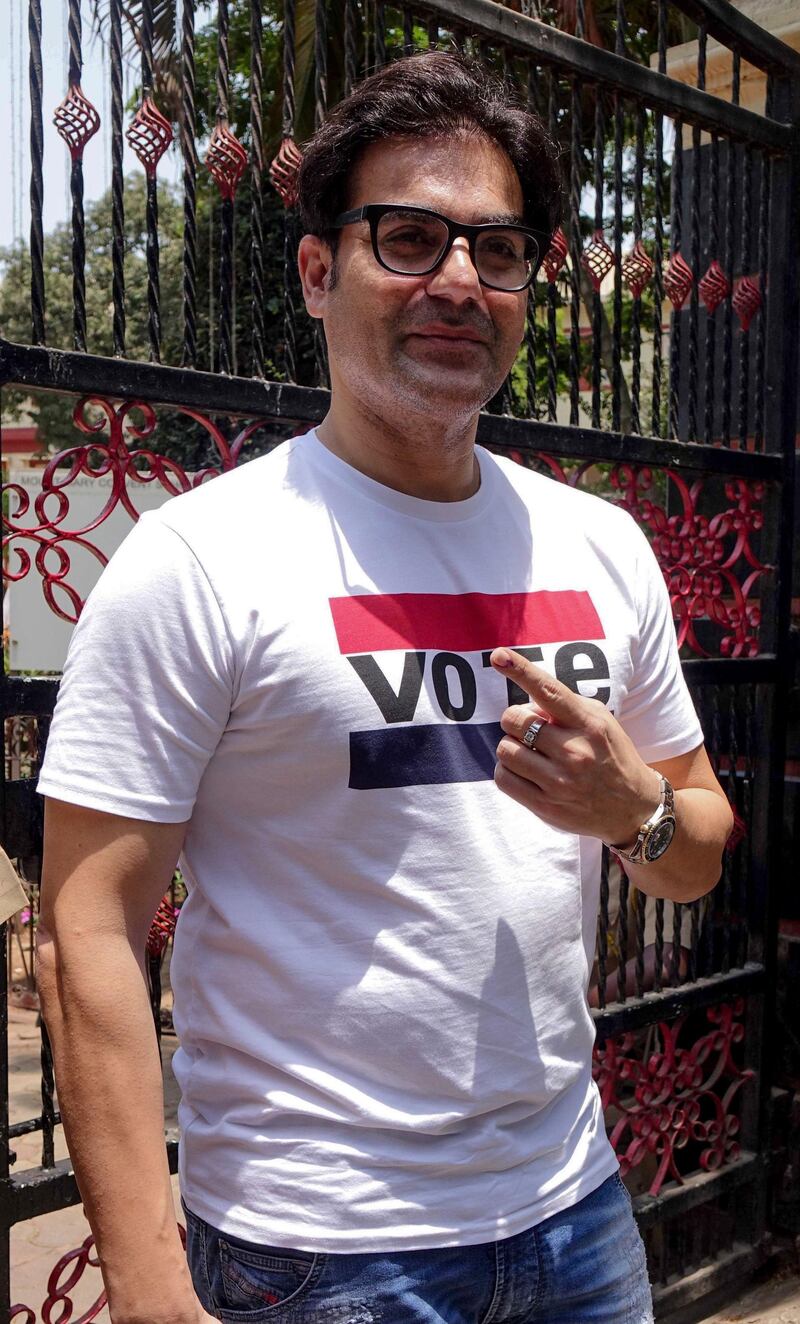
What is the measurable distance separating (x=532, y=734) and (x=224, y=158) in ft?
4.45

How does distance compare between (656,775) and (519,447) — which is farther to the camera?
(519,447)

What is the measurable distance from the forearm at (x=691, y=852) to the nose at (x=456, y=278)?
69 cm

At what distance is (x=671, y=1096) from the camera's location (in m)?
3.29

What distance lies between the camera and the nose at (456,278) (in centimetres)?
158

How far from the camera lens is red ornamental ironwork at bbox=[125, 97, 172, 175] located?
2.14m

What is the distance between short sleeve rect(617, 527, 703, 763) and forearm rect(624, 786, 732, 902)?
3.0 inches

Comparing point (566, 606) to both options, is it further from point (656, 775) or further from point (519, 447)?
point (519, 447)

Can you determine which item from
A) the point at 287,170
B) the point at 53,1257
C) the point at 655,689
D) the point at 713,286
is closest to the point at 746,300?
the point at 713,286

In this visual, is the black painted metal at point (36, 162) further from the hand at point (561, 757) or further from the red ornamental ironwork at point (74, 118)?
the hand at point (561, 757)

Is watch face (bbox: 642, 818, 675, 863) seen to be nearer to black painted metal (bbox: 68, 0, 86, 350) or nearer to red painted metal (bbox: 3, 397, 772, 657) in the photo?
red painted metal (bbox: 3, 397, 772, 657)

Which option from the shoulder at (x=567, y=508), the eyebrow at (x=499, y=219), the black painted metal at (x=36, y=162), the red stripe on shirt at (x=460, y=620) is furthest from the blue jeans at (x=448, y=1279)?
the black painted metal at (x=36, y=162)

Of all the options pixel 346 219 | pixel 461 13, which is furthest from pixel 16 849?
pixel 461 13

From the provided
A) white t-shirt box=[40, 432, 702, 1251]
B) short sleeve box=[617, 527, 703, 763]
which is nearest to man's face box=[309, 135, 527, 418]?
white t-shirt box=[40, 432, 702, 1251]

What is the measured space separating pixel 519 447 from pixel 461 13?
33.2 inches
